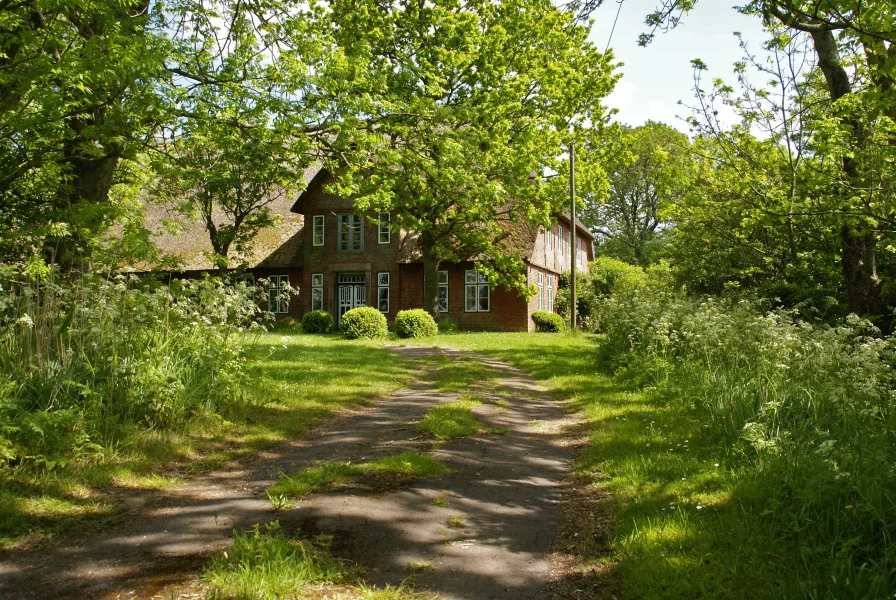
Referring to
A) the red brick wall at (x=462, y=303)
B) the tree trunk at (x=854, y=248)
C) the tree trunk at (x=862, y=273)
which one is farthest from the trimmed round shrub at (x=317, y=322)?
the tree trunk at (x=862, y=273)

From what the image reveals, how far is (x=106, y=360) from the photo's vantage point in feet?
22.5

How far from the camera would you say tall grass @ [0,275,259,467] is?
5.84 meters

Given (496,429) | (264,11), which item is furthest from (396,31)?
(496,429)

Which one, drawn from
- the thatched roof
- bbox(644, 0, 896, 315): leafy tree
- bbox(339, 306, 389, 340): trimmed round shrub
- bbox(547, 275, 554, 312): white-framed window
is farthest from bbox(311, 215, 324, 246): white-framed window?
bbox(644, 0, 896, 315): leafy tree

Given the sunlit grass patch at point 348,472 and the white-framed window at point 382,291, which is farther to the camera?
the white-framed window at point 382,291

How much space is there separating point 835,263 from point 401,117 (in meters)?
11.0

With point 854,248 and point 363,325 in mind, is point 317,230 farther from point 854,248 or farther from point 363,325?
point 854,248

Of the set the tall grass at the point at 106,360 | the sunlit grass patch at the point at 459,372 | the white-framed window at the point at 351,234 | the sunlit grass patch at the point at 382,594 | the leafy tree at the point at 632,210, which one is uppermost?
the leafy tree at the point at 632,210

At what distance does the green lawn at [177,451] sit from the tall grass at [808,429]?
4.91 m

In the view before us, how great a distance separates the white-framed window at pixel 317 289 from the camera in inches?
1298

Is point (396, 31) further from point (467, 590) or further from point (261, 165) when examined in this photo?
point (467, 590)

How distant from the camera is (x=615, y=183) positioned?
57031 mm

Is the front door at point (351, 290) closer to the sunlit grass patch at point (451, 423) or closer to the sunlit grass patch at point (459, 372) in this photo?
the sunlit grass patch at point (459, 372)

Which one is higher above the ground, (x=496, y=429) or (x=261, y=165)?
(x=261, y=165)
